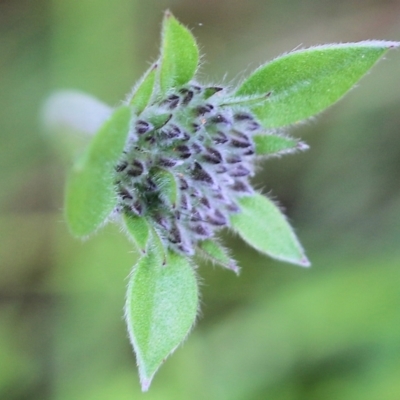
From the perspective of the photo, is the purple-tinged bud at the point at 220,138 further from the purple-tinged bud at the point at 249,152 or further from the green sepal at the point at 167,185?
the green sepal at the point at 167,185

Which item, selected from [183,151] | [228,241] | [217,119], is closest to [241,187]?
[217,119]

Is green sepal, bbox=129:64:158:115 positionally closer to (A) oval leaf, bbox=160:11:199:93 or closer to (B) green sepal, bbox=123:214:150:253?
(A) oval leaf, bbox=160:11:199:93

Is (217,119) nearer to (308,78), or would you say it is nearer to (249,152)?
(249,152)

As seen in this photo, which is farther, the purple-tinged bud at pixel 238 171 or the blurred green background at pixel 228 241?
the blurred green background at pixel 228 241

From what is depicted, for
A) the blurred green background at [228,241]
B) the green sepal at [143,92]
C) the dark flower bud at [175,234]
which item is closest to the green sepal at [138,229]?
the dark flower bud at [175,234]

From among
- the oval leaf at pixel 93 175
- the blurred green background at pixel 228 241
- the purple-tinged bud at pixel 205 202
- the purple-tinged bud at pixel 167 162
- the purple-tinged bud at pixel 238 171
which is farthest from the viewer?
the blurred green background at pixel 228 241

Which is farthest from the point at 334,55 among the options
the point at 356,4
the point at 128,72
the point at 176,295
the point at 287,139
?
the point at 356,4

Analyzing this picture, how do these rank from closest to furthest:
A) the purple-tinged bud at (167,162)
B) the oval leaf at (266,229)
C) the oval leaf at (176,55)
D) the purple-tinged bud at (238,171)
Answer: the oval leaf at (176,55)
the purple-tinged bud at (167,162)
the purple-tinged bud at (238,171)
the oval leaf at (266,229)
